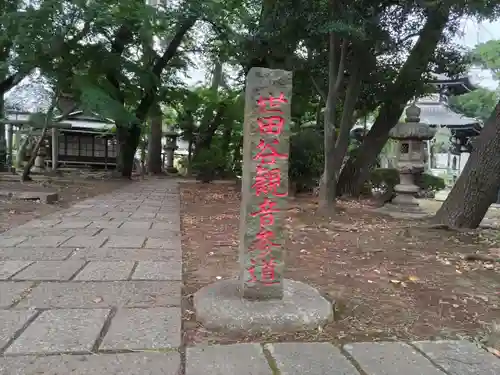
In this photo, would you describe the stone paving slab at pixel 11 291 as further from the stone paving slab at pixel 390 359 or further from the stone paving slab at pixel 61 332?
the stone paving slab at pixel 390 359

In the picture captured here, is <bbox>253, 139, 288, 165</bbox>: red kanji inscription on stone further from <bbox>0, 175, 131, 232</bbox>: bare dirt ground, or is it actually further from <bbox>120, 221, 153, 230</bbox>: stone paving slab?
<bbox>0, 175, 131, 232</bbox>: bare dirt ground

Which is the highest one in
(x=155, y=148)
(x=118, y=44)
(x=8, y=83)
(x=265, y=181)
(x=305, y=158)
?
(x=118, y=44)

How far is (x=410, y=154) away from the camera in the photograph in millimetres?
9672

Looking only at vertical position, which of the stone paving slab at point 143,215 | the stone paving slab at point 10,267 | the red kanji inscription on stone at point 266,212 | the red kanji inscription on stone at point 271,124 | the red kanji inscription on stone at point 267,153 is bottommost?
the stone paving slab at point 143,215

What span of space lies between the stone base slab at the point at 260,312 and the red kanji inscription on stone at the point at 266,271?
0.14 metres

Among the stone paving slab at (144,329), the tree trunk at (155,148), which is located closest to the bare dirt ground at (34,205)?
the stone paving slab at (144,329)

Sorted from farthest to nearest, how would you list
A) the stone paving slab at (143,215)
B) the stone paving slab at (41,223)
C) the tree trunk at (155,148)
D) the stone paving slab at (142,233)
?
the tree trunk at (155,148) < the stone paving slab at (143,215) < the stone paving slab at (41,223) < the stone paving slab at (142,233)

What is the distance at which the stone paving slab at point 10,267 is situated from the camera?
342cm

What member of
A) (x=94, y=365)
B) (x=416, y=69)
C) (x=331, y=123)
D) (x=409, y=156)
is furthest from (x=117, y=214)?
(x=409, y=156)

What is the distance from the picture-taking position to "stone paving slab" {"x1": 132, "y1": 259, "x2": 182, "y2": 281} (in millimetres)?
3502

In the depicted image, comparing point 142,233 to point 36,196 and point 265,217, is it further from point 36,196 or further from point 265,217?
point 36,196

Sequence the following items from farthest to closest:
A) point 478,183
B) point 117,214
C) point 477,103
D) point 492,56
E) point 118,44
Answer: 1. point 477,103
2. point 492,56
3. point 118,44
4. point 117,214
5. point 478,183

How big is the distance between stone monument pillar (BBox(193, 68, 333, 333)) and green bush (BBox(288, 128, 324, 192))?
7850 millimetres

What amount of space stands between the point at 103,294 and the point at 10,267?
1.18 meters
